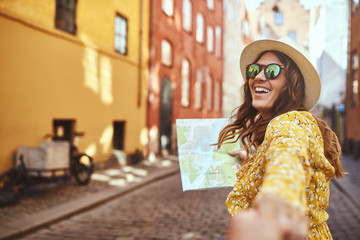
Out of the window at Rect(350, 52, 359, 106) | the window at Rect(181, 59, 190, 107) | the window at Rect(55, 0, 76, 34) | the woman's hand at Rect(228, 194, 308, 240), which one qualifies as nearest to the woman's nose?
the woman's hand at Rect(228, 194, 308, 240)

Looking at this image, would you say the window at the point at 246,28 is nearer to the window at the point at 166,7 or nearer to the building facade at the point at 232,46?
the building facade at the point at 232,46

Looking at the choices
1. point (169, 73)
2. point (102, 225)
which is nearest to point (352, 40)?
point (169, 73)

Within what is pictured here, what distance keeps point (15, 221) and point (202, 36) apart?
10.5m

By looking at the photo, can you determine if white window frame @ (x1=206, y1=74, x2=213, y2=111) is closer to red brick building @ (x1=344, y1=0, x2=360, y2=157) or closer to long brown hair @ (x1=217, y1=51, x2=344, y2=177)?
red brick building @ (x1=344, y1=0, x2=360, y2=157)

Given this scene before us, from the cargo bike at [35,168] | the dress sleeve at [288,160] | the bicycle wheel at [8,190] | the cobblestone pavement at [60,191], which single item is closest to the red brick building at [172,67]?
the cobblestone pavement at [60,191]

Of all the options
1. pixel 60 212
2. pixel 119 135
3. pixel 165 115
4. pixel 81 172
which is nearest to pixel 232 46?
pixel 165 115

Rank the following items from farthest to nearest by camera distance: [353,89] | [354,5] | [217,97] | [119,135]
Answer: [217,97]
[353,89]
[354,5]
[119,135]

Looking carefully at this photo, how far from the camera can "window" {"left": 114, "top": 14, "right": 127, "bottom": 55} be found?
40.2ft

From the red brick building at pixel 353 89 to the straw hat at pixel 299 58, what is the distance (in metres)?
14.8

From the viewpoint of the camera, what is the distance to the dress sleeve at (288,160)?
2.84 ft

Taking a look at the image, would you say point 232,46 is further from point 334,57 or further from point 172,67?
point 172,67

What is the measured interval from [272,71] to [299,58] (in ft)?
0.40

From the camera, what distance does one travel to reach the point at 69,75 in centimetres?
977

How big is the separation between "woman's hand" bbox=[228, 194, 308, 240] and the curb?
472cm
